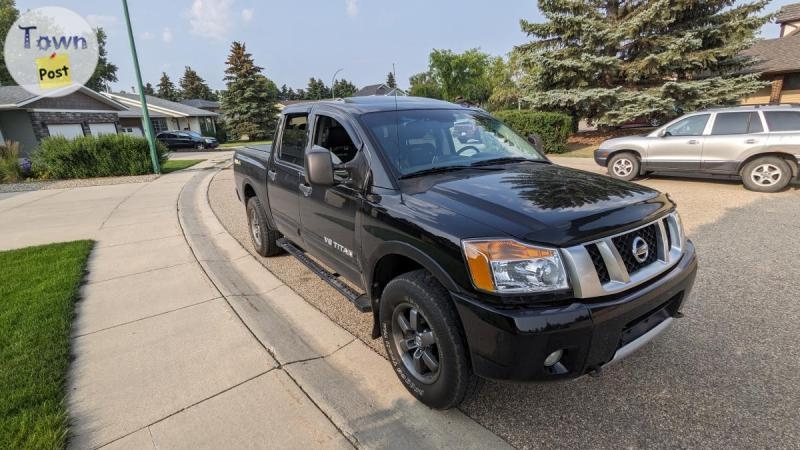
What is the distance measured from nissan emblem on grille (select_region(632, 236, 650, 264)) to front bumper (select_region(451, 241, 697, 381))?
153 millimetres

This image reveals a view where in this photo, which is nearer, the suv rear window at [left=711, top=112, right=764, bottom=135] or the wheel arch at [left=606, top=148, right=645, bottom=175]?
the suv rear window at [left=711, top=112, right=764, bottom=135]

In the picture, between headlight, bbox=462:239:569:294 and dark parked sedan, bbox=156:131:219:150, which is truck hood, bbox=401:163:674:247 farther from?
dark parked sedan, bbox=156:131:219:150

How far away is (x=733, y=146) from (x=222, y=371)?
9.41 metres

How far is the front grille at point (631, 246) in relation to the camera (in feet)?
6.70

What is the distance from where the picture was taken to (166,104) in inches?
1567

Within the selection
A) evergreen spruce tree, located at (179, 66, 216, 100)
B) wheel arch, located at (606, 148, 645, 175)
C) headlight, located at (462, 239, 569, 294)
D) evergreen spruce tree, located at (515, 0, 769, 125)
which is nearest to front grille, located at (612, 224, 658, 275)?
headlight, located at (462, 239, 569, 294)

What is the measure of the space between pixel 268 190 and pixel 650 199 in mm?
3680

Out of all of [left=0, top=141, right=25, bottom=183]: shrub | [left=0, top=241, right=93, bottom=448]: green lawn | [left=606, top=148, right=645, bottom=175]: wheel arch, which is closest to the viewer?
[left=0, top=241, right=93, bottom=448]: green lawn

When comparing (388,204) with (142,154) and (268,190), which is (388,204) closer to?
(268,190)

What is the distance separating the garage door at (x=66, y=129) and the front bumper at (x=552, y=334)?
2866 cm

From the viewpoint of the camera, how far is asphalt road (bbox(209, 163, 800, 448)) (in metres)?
2.13

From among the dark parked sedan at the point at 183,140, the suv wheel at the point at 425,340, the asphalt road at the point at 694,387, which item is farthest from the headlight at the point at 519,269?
the dark parked sedan at the point at 183,140

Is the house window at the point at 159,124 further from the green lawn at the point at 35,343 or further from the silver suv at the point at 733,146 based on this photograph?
the silver suv at the point at 733,146

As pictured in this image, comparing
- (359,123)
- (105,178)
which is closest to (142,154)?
(105,178)
